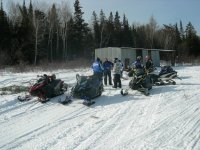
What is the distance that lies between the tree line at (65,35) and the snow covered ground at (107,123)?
28357 mm

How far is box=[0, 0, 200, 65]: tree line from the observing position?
43156 mm

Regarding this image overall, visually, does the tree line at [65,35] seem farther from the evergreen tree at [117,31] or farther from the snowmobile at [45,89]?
the snowmobile at [45,89]

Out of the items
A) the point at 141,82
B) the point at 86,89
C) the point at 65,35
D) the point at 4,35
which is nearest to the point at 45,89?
the point at 86,89

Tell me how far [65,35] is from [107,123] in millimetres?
44232

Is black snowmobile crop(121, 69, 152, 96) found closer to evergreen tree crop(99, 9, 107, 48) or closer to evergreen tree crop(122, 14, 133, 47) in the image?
evergreen tree crop(99, 9, 107, 48)

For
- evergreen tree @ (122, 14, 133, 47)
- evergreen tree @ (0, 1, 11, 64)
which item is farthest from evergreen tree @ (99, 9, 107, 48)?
evergreen tree @ (0, 1, 11, 64)

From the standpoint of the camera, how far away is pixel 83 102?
1139 cm

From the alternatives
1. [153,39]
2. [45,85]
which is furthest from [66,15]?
[45,85]

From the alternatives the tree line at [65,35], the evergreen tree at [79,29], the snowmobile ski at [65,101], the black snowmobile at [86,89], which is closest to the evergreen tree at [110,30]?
the tree line at [65,35]

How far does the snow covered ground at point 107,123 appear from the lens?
7066 millimetres

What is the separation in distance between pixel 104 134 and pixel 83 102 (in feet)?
12.3

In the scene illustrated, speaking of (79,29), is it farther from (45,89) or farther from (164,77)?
(45,89)

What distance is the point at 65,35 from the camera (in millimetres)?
51875

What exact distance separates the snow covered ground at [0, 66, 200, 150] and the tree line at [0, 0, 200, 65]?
28357 millimetres
